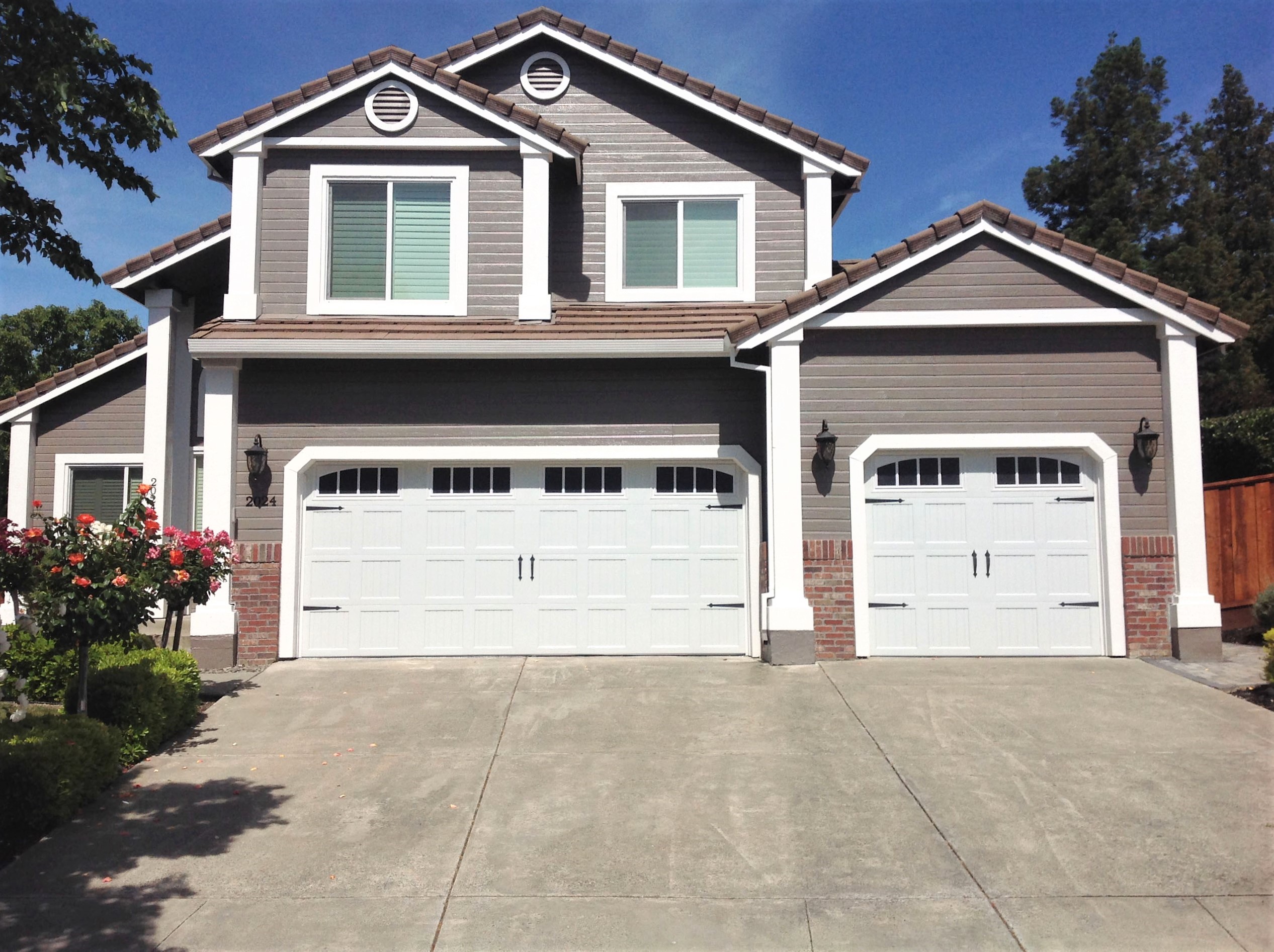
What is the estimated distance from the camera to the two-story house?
9.18 meters

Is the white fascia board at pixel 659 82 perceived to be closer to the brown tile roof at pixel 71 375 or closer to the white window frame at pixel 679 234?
the white window frame at pixel 679 234

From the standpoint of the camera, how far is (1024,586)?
30.4 ft

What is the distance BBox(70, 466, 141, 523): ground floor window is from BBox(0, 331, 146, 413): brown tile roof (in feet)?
3.90

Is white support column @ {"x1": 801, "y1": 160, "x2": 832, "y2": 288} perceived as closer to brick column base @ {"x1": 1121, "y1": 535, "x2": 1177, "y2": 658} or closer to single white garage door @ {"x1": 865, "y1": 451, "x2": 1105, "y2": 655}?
single white garage door @ {"x1": 865, "y1": 451, "x2": 1105, "y2": 655}

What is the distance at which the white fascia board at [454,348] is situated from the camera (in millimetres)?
9312

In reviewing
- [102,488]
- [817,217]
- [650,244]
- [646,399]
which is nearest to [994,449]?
[817,217]

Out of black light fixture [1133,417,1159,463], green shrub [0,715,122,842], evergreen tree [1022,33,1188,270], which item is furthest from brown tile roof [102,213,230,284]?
evergreen tree [1022,33,1188,270]

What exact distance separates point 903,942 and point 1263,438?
12.0 metres

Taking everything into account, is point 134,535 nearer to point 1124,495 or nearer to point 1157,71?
point 1124,495

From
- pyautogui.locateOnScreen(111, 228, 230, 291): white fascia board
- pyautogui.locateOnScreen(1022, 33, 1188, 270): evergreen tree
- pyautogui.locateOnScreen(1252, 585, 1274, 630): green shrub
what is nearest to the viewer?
pyautogui.locateOnScreen(1252, 585, 1274, 630): green shrub

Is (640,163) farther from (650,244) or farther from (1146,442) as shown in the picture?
(1146,442)

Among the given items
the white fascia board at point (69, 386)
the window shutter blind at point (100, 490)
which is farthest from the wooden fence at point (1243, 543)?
the window shutter blind at point (100, 490)

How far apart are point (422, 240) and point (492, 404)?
2222mm

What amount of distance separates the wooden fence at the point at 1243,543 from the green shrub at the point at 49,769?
11.9m
